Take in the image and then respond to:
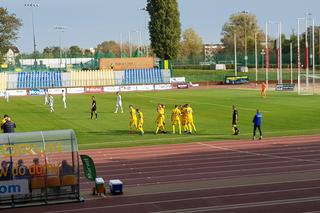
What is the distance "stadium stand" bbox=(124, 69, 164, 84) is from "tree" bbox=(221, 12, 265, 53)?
196 feet

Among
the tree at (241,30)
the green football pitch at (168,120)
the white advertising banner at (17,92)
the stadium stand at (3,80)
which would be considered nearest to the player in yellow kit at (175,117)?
the green football pitch at (168,120)

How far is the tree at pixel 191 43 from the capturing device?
591 ft

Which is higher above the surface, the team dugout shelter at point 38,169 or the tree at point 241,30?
the tree at point 241,30

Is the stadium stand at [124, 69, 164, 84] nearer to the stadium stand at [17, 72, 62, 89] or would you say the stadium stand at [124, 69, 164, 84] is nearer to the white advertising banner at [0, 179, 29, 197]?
the stadium stand at [17, 72, 62, 89]

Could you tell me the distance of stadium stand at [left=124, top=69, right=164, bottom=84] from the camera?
93312 millimetres

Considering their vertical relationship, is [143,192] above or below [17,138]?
below

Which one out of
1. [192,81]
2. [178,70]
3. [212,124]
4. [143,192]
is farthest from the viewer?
[178,70]

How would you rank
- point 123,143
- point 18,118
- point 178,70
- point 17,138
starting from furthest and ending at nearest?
point 178,70
point 18,118
point 123,143
point 17,138

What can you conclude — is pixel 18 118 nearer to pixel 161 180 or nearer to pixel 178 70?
pixel 161 180

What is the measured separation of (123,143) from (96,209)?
578 inches

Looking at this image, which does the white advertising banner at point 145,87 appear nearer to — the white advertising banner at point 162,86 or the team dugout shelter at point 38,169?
the white advertising banner at point 162,86

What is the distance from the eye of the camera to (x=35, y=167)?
17625 millimetres

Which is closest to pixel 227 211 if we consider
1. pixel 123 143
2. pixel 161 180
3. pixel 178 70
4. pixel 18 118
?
pixel 161 180

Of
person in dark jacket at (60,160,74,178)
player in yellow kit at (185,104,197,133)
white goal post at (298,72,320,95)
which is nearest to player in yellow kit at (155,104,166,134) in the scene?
player in yellow kit at (185,104,197,133)
